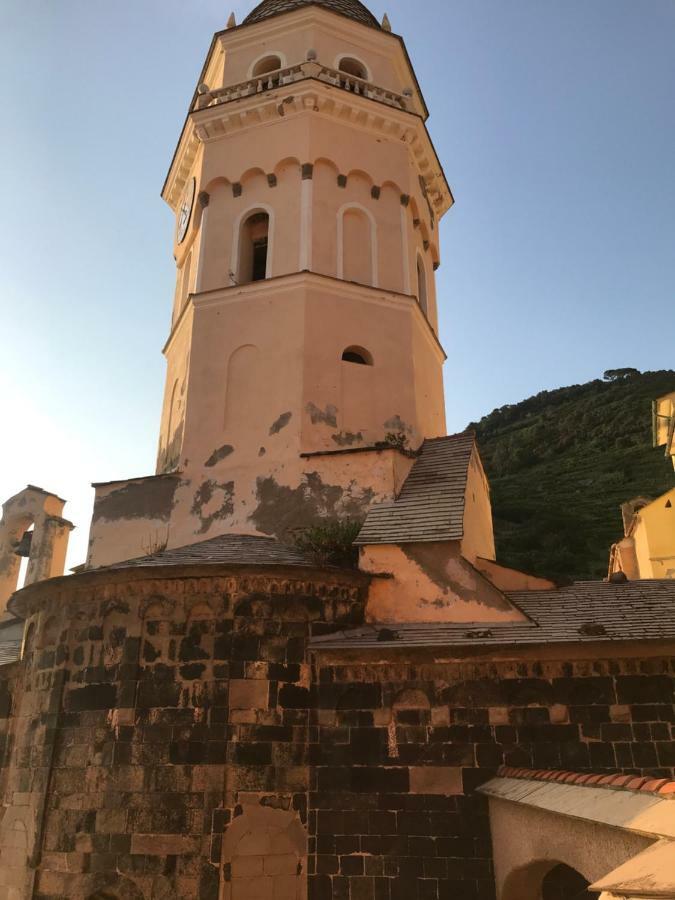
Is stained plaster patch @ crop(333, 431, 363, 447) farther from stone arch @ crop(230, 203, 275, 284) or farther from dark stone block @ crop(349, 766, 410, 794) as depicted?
dark stone block @ crop(349, 766, 410, 794)

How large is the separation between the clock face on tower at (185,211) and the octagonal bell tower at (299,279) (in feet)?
0.26

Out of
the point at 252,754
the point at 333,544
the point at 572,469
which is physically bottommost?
the point at 252,754

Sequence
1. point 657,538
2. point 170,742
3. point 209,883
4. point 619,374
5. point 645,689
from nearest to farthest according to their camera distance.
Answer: point 209,883, point 645,689, point 170,742, point 657,538, point 619,374

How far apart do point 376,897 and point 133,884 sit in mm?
2506

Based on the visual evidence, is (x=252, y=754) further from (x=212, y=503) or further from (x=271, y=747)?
(x=212, y=503)

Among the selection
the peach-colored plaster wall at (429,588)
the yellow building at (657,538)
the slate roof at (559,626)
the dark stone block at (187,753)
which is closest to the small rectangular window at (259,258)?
the peach-colored plaster wall at (429,588)

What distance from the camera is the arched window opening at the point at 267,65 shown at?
49.7ft

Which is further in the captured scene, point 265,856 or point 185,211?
point 185,211

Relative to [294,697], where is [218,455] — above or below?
above

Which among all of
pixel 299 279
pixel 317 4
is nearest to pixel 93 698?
pixel 299 279

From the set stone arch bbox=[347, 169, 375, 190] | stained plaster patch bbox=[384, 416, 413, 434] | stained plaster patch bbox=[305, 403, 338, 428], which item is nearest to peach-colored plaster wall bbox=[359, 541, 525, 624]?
stained plaster patch bbox=[305, 403, 338, 428]

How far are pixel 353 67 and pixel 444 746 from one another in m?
13.2

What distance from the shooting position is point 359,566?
964cm

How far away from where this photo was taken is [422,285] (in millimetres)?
14773
